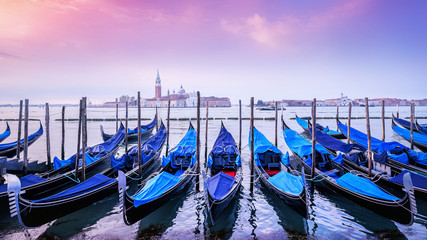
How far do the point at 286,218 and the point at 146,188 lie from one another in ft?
9.32

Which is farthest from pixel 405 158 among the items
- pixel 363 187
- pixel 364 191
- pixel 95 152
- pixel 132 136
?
pixel 132 136

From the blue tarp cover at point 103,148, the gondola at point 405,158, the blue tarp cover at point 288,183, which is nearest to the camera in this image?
the blue tarp cover at point 288,183

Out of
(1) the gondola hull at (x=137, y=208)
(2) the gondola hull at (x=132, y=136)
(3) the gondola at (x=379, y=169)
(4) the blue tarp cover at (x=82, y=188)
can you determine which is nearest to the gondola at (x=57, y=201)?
(4) the blue tarp cover at (x=82, y=188)

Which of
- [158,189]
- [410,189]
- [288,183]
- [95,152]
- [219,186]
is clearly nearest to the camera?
[410,189]

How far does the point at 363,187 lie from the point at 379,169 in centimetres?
246

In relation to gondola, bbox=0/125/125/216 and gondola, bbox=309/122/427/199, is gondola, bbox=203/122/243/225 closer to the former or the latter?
gondola, bbox=0/125/125/216

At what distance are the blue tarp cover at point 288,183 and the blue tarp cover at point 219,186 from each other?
99cm

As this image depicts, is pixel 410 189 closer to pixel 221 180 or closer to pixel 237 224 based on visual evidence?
pixel 237 224

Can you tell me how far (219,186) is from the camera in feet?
15.8

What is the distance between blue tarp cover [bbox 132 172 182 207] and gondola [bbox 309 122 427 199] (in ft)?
15.9

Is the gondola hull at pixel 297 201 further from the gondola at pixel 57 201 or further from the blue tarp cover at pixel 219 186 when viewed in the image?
the gondola at pixel 57 201

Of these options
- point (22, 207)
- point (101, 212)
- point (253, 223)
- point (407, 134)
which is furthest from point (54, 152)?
point (407, 134)

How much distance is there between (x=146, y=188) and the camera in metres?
4.59

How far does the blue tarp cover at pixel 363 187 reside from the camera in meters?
4.24
